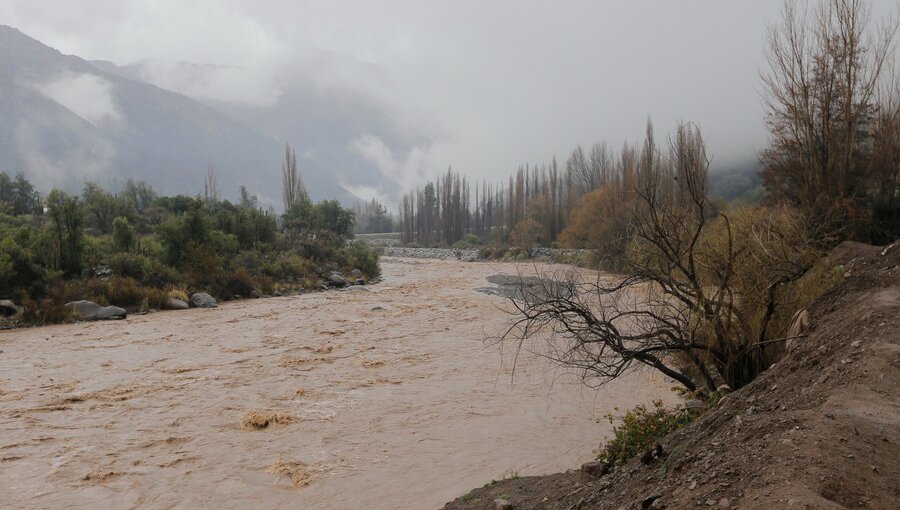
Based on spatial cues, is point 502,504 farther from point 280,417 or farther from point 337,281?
point 337,281

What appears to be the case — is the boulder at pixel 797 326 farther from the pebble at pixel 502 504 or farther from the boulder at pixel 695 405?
the pebble at pixel 502 504

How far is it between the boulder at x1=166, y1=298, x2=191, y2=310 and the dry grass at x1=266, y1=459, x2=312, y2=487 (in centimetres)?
1454

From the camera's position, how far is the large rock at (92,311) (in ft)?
52.2

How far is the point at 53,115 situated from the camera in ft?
558

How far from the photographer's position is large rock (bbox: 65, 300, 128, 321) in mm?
15922

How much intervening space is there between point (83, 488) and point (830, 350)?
7.61 m

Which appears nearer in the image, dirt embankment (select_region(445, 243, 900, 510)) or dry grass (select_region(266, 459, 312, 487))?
dirt embankment (select_region(445, 243, 900, 510))

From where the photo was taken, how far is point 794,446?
276cm

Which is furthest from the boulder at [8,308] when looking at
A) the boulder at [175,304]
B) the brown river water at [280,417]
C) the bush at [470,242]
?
the bush at [470,242]

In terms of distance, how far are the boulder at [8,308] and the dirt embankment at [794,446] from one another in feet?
54.6

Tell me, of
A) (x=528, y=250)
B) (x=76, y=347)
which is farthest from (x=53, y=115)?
(x=76, y=347)

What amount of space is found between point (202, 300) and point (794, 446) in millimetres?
20067

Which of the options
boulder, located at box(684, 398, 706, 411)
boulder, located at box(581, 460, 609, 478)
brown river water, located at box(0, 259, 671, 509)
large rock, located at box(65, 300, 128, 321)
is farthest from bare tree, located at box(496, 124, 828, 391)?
large rock, located at box(65, 300, 128, 321)

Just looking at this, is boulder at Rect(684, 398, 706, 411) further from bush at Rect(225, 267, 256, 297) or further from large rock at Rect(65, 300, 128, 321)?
bush at Rect(225, 267, 256, 297)
